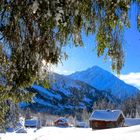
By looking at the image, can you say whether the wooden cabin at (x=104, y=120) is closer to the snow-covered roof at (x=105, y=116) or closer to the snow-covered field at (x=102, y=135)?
the snow-covered roof at (x=105, y=116)

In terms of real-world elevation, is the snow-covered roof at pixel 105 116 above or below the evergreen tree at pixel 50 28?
above

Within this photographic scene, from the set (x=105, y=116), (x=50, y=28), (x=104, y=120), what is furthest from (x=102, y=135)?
(x=105, y=116)

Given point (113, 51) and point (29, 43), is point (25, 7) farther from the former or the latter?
point (113, 51)

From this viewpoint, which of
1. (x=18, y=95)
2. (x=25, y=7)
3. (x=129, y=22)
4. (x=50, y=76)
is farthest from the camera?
(x=18, y=95)

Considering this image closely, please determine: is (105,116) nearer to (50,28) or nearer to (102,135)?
(102,135)

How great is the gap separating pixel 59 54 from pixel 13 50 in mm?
570

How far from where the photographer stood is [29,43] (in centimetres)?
480

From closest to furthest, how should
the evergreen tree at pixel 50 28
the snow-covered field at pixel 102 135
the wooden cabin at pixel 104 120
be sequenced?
the evergreen tree at pixel 50 28
the snow-covered field at pixel 102 135
the wooden cabin at pixel 104 120

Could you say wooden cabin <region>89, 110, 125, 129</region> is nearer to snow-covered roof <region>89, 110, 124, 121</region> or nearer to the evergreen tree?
snow-covered roof <region>89, 110, 124, 121</region>

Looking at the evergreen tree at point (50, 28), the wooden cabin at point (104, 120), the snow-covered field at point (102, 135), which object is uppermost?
the wooden cabin at point (104, 120)

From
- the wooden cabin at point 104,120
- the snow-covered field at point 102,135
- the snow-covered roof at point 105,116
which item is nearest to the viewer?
the snow-covered field at point 102,135

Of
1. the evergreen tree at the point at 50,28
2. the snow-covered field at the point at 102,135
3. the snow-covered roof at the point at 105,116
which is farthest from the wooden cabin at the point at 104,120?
the evergreen tree at the point at 50,28

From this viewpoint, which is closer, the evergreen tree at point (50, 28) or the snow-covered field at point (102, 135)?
the evergreen tree at point (50, 28)

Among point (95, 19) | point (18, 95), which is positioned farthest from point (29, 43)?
point (18, 95)
